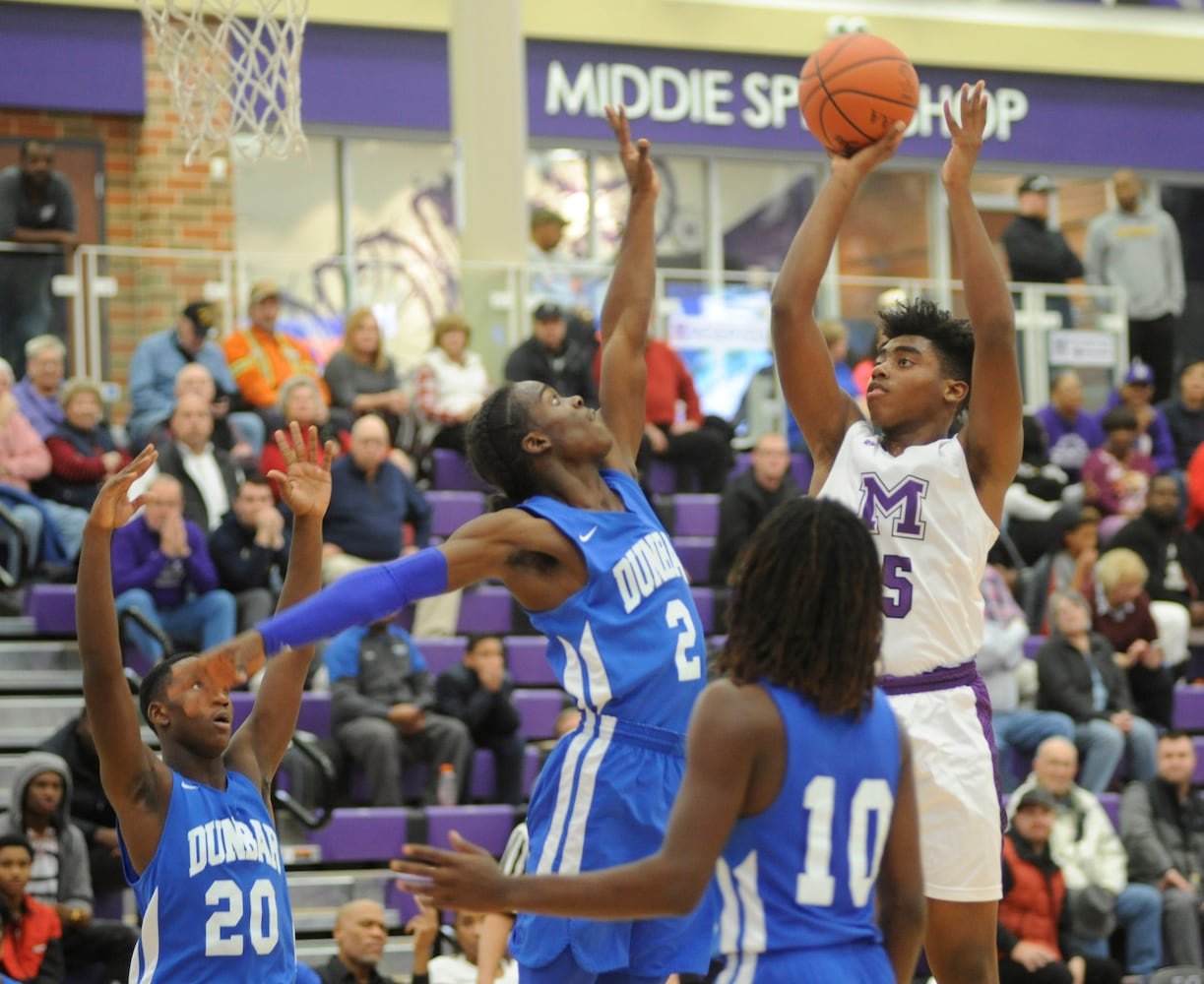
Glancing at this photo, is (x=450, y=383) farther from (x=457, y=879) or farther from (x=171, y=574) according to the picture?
(x=457, y=879)

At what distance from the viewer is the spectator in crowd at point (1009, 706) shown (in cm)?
1054

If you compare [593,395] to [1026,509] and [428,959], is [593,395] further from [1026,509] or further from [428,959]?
[428,959]

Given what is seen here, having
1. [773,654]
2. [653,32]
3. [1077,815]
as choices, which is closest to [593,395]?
[1077,815]

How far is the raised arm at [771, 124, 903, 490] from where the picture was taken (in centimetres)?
459

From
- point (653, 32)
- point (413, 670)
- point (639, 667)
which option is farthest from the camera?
point (653, 32)

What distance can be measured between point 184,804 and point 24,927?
3.70 meters

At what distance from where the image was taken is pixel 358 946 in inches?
302

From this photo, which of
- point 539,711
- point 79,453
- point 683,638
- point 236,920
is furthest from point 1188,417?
point 236,920

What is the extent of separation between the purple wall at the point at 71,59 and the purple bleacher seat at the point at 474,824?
7.89m

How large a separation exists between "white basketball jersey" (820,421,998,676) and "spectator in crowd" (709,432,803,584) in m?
6.78

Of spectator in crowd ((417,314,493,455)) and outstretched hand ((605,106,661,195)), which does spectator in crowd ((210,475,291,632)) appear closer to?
spectator in crowd ((417,314,493,455))

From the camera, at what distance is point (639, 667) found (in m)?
4.17

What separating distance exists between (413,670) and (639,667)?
555cm

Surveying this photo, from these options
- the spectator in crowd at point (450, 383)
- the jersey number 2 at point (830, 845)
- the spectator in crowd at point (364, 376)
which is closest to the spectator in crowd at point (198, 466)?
the spectator in crowd at point (364, 376)
